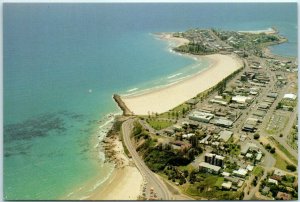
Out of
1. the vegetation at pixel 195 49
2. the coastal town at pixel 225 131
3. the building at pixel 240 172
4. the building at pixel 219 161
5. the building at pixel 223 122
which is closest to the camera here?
the coastal town at pixel 225 131

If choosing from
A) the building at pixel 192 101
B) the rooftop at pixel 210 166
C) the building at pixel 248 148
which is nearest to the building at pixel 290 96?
the building at pixel 248 148

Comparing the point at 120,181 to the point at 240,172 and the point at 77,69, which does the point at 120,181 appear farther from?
the point at 77,69

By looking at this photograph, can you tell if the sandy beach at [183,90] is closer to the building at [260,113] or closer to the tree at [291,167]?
the building at [260,113]

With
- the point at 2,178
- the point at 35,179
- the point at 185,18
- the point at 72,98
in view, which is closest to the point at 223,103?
the point at 185,18

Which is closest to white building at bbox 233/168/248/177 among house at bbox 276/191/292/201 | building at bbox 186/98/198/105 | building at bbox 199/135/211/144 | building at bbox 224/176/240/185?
building at bbox 224/176/240/185

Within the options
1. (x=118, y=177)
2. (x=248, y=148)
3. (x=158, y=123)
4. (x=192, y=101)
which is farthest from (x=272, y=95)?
(x=118, y=177)

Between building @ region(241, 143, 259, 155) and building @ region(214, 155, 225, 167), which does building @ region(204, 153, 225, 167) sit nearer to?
building @ region(214, 155, 225, 167)
